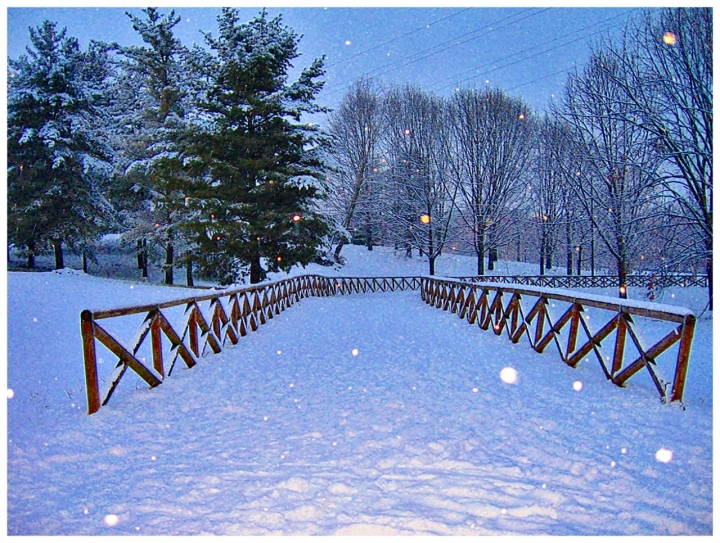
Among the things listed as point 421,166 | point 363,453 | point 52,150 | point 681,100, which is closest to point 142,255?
point 52,150

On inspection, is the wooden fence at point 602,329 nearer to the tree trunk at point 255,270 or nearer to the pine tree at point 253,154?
the pine tree at point 253,154

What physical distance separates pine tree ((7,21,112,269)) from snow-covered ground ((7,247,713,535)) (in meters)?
16.8

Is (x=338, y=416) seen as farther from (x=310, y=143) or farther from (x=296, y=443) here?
(x=310, y=143)

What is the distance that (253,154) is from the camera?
17188mm

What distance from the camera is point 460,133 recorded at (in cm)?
2305

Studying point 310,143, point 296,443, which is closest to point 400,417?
point 296,443

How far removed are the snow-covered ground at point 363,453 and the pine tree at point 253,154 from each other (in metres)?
10.9

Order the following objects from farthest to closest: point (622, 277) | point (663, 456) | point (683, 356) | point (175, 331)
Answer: point (622, 277) → point (175, 331) → point (683, 356) → point (663, 456)

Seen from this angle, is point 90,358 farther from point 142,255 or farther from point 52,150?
point 142,255

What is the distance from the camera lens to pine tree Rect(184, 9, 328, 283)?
16312 millimetres

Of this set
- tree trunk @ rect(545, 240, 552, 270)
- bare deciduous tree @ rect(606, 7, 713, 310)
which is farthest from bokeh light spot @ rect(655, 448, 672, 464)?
tree trunk @ rect(545, 240, 552, 270)

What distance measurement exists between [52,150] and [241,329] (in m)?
16.6

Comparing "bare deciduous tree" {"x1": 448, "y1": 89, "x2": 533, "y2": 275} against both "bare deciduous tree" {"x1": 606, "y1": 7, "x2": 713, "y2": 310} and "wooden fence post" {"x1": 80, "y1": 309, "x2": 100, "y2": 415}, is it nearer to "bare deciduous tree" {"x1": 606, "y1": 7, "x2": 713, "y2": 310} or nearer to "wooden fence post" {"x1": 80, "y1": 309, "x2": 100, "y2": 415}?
"bare deciduous tree" {"x1": 606, "y1": 7, "x2": 713, "y2": 310}

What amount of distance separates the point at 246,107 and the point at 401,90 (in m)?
13.3
